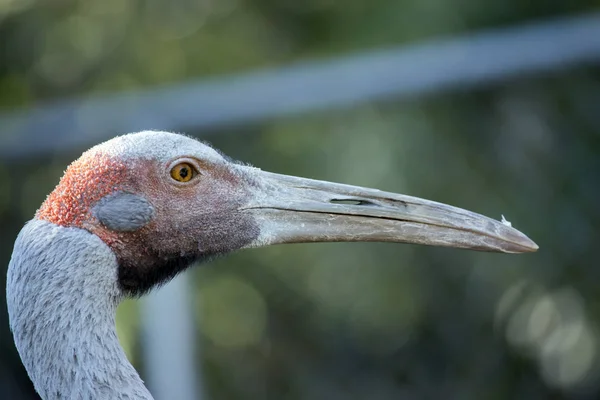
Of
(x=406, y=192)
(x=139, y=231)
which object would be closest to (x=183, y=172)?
(x=139, y=231)

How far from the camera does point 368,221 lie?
350 cm

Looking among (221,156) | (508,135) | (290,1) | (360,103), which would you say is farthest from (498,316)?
(221,156)

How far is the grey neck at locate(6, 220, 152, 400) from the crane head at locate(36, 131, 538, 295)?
0.12 m

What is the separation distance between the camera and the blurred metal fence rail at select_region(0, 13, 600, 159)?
6.45m

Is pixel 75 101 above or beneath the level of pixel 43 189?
above

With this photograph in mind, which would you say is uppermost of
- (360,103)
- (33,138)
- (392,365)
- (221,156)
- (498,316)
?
(360,103)

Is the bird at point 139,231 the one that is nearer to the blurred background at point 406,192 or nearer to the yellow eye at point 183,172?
the yellow eye at point 183,172

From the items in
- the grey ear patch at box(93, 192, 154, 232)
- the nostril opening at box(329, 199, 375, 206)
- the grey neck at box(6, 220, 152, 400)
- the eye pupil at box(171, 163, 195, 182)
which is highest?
the eye pupil at box(171, 163, 195, 182)

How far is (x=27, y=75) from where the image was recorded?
26.5 feet

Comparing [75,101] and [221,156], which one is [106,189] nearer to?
[221,156]

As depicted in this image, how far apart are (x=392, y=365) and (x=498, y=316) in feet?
2.83

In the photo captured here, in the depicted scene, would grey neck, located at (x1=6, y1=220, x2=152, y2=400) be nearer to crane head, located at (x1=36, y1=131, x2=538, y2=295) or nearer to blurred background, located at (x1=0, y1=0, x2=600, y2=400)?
crane head, located at (x1=36, y1=131, x2=538, y2=295)

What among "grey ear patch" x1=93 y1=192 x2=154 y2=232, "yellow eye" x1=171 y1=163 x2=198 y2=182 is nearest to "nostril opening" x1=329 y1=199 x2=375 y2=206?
"yellow eye" x1=171 y1=163 x2=198 y2=182

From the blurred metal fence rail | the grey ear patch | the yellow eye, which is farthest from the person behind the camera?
the blurred metal fence rail
